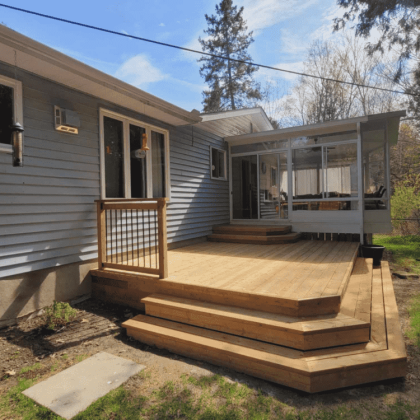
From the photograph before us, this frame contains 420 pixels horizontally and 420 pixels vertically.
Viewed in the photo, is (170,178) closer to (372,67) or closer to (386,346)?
(386,346)

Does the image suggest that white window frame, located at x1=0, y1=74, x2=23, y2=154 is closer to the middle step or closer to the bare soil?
the bare soil

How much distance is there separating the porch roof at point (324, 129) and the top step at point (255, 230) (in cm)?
227

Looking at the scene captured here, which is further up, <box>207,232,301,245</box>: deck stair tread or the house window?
the house window

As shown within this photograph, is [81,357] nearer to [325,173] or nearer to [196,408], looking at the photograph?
[196,408]

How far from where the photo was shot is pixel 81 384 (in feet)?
7.42

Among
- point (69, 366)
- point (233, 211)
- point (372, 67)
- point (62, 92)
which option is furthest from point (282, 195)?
point (372, 67)

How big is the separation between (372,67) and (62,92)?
15.1m

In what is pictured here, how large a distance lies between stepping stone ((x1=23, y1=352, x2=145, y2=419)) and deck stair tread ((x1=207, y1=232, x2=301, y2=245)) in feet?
14.5

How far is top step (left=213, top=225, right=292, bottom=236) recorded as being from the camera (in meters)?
6.71

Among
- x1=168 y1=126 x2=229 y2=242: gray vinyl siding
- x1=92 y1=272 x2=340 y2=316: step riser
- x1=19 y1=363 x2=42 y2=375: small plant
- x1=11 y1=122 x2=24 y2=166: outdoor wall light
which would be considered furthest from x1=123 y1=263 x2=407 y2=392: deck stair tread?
x1=168 y1=126 x2=229 y2=242: gray vinyl siding

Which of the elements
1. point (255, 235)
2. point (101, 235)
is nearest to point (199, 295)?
point (101, 235)

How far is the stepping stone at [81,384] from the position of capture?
6.68ft

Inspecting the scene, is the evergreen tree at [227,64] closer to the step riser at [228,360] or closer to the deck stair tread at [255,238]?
the deck stair tread at [255,238]

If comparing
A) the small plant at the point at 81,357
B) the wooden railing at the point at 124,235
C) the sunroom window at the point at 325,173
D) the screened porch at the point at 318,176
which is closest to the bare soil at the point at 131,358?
the small plant at the point at 81,357
